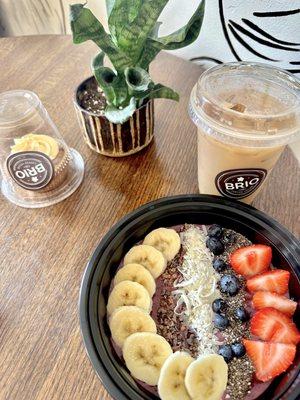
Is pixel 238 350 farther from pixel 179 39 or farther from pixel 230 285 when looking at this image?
pixel 179 39

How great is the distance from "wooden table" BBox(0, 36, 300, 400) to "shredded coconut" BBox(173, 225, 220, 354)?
13 centimetres

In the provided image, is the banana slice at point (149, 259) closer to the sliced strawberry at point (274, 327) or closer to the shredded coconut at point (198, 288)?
the shredded coconut at point (198, 288)

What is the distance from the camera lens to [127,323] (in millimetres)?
585

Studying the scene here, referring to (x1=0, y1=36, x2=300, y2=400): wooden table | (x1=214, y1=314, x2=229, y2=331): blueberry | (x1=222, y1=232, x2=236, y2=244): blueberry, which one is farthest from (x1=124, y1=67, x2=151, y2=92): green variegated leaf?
(x1=214, y1=314, x2=229, y2=331): blueberry

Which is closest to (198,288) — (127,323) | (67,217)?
(127,323)

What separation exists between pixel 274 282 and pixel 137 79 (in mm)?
438

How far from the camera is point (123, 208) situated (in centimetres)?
77

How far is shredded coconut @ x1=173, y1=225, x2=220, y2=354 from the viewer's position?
612 mm

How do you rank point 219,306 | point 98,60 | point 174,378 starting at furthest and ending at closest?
point 98,60 → point 219,306 → point 174,378

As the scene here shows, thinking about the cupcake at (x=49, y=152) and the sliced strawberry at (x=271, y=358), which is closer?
the sliced strawberry at (x=271, y=358)

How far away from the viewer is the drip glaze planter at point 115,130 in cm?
77

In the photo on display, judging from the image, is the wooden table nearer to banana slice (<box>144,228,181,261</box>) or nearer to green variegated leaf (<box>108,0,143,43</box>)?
banana slice (<box>144,228,181,261</box>)

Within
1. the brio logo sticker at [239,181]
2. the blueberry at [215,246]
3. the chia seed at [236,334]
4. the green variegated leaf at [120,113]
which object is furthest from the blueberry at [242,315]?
the green variegated leaf at [120,113]

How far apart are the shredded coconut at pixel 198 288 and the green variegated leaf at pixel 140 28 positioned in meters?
0.36
